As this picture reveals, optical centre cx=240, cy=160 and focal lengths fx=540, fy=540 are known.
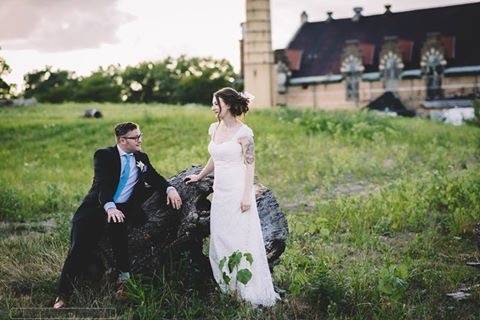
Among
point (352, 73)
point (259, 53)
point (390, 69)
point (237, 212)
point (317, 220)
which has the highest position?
point (259, 53)

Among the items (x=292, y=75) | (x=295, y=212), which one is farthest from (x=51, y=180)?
(x=292, y=75)

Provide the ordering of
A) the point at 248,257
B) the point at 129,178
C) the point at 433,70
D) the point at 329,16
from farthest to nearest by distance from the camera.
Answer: the point at 329,16
the point at 433,70
the point at 129,178
the point at 248,257

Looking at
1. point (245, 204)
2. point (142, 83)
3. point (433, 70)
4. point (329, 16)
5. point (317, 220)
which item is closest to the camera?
point (245, 204)

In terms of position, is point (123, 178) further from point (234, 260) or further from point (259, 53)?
point (259, 53)

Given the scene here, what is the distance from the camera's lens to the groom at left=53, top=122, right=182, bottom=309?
5.11 metres

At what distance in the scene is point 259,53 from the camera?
40656mm

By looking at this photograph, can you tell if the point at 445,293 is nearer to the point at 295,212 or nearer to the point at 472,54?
the point at 295,212

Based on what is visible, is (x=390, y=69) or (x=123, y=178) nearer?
(x=123, y=178)

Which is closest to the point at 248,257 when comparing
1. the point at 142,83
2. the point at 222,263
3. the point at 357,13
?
the point at 222,263

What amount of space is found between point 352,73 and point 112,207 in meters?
38.6

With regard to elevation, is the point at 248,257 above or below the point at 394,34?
below

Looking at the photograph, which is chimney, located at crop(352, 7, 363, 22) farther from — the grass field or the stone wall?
the grass field

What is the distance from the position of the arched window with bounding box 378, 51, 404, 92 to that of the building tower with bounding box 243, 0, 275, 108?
8434mm

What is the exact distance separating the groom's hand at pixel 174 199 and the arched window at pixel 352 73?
37.9m
